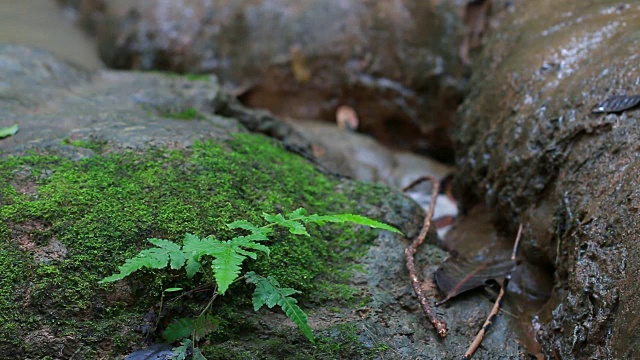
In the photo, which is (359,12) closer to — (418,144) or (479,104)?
(418,144)

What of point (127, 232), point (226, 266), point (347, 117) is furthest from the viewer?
point (347, 117)

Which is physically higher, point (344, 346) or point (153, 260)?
point (153, 260)

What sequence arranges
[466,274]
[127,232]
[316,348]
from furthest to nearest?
1. [466,274]
2. [127,232]
3. [316,348]

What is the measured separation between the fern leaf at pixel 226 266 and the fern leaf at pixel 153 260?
0.16 m

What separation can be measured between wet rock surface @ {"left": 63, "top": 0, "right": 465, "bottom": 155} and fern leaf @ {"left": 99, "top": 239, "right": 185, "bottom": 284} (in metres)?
3.95

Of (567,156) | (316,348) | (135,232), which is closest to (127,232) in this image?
(135,232)

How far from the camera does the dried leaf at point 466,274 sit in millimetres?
2525

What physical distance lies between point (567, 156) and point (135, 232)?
2.14m

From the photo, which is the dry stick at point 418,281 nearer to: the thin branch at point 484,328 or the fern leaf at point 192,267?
the thin branch at point 484,328

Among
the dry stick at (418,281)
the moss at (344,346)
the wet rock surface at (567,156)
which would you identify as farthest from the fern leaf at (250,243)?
the wet rock surface at (567,156)

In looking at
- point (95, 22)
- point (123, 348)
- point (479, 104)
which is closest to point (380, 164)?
point (479, 104)

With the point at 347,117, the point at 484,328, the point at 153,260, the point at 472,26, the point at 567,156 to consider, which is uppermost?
the point at 472,26

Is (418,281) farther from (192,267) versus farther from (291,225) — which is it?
(192,267)

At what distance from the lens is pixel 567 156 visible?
2.82 metres
